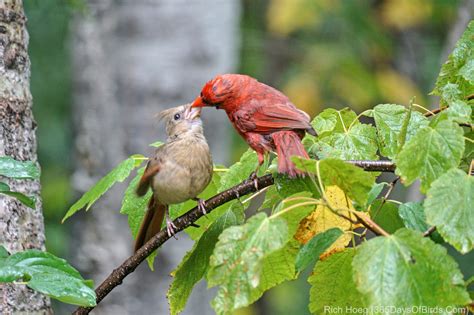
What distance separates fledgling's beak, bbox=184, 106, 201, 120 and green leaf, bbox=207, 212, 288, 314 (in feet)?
6.25

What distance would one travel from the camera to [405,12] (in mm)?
9031

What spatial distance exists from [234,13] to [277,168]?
13.0 ft

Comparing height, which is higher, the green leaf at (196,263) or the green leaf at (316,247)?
the green leaf at (316,247)

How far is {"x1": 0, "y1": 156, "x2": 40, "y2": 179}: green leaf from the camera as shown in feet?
7.20

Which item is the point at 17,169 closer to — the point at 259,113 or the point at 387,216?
the point at 387,216

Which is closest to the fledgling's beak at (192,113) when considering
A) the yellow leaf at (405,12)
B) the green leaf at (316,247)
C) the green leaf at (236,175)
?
the green leaf at (236,175)

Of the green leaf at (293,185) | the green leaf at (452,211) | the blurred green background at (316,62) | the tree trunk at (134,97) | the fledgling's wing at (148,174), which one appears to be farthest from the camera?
the blurred green background at (316,62)

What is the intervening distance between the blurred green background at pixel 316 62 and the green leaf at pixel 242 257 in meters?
6.24

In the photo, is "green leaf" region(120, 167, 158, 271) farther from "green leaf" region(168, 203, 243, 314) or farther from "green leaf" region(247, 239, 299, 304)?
"green leaf" region(247, 239, 299, 304)

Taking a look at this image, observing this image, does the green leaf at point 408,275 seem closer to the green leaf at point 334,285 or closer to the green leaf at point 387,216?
the green leaf at point 334,285

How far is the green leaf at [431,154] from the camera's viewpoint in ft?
6.31

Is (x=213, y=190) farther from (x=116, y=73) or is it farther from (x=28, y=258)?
(x=116, y=73)

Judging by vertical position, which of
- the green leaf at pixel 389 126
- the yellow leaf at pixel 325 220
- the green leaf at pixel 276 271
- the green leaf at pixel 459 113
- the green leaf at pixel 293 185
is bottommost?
the green leaf at pixel 276 271

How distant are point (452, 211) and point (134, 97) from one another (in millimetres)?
4014
